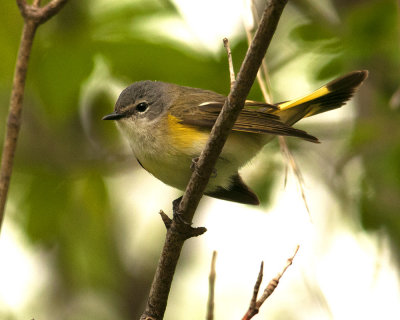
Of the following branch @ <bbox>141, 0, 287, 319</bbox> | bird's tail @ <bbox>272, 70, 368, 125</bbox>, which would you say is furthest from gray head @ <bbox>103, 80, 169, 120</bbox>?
branch @ <bbox>141, 0, 287, 319</bbox>

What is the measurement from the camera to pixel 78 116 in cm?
441

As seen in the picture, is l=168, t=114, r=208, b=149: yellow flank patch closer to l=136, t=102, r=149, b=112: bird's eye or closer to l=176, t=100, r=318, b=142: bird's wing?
l=176, t=100, r=318, b=142: bird's wing

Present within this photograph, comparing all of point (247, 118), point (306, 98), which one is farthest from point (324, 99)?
point (247, 118)

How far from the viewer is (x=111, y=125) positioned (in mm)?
4500

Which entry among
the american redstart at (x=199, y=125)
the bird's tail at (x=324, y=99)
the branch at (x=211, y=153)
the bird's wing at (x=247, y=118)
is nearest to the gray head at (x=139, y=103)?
the american redstart at (x=199, y=125)

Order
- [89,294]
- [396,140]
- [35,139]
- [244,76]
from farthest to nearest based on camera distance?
[89,294]
[35,139]
[396,140]
[244,76]

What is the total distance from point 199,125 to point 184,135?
12 centimetres

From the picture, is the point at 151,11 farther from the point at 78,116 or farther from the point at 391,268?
the point at 391,268

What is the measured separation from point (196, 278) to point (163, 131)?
9.60 feet

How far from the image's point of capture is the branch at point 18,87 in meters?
2.53

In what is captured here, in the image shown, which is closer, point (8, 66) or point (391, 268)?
point (8, 66)

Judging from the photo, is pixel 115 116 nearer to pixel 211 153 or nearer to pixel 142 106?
pixel 142 106

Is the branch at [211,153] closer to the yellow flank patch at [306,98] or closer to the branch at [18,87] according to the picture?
the branch at [18,87]

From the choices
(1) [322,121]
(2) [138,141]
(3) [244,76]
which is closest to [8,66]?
(2) [138,141]
